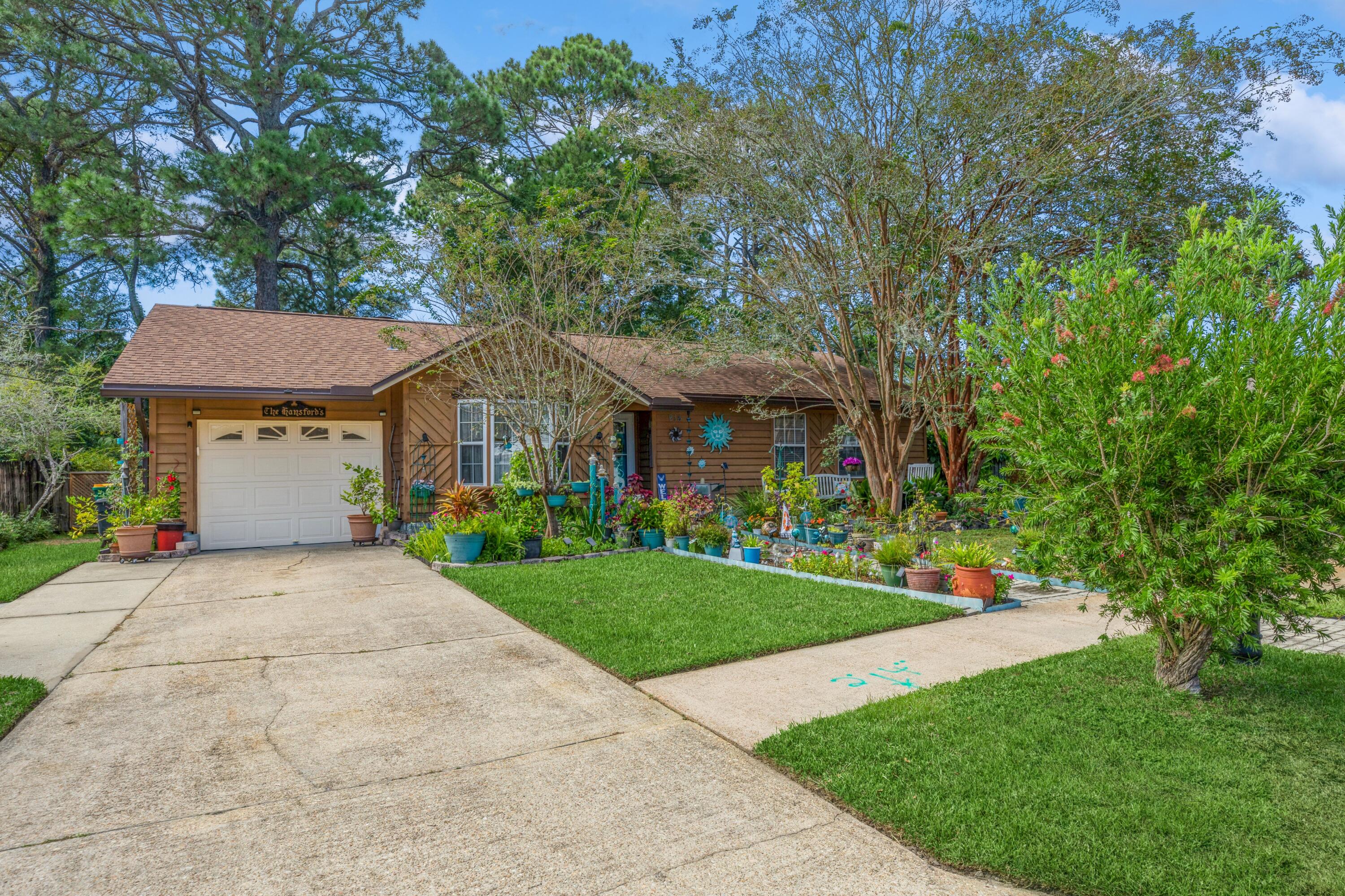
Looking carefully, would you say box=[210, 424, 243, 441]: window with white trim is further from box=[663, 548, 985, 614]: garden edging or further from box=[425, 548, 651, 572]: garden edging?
box=[663, 548, 985, 614]: garden edging

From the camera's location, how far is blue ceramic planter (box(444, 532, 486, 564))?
9531 millimetres

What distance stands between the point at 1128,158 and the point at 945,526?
716cm

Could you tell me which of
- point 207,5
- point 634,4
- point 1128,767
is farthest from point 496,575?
point 207,5

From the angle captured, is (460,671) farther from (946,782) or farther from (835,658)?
(946,782)

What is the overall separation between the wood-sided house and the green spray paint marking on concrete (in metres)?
6.94

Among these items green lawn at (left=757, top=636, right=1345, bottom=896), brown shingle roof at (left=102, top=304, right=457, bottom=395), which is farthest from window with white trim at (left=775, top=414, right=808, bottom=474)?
green lawn at (left=757, top=636, right=1345, bottom=896)

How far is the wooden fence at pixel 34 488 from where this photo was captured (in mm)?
14594

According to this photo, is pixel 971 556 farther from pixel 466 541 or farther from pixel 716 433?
pixel 716 433

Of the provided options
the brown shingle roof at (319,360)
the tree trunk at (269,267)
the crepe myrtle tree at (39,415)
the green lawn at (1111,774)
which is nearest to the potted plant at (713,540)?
the brown shingle roof at (319,360)

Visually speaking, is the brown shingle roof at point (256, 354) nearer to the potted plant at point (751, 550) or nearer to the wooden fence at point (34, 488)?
A: the wooden fence at point (34, 488)

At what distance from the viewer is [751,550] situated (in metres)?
9.63

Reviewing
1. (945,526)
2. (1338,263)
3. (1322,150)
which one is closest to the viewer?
(1338,263)

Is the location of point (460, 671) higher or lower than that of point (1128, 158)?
lower

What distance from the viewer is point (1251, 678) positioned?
4.64m
